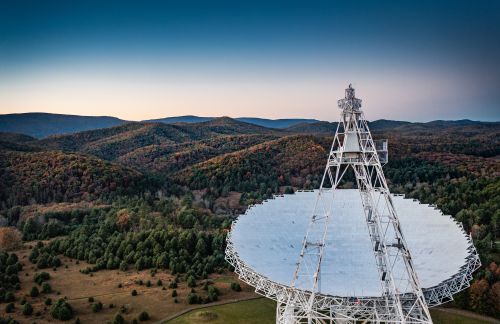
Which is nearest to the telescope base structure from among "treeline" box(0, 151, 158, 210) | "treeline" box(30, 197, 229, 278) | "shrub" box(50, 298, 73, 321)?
"shrub" box(50, 298, 73, 321)

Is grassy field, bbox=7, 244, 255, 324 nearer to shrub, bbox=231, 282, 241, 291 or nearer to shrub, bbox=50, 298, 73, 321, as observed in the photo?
shrub, bbox=231, 282, 241, 291

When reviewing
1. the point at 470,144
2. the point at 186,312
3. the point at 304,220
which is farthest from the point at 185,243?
the point at 470,144

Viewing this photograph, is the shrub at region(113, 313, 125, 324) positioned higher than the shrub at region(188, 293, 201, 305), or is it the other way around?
the shrub at region(113, 313, 125, 324)

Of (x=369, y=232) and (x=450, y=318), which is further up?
(x=369, y=232)

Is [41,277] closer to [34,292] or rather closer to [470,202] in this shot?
[34,292]

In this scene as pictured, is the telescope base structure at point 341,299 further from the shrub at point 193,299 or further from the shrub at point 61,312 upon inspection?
the shrub at point 61,312

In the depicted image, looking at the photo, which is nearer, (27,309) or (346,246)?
(346,246)

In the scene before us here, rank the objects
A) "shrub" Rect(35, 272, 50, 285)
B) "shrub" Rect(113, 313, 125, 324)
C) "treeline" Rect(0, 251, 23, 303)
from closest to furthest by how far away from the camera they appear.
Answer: "shrub" Rect(113, 313, 125, 324), "treeline" Rect(0, 251, 23, 303), "shrub" Rect(35, 272, 50, 285)

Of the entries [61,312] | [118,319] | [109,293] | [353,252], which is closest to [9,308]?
[61,312]
